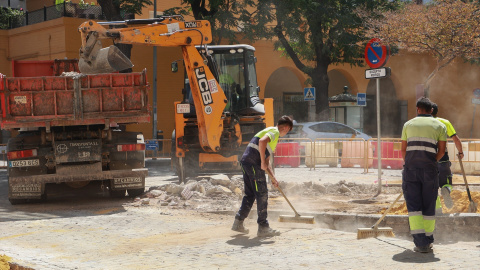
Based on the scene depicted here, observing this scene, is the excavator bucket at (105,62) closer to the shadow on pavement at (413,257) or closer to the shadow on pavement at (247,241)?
the shadow on pavement at (247,241)

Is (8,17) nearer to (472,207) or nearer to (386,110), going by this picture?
(386,110)

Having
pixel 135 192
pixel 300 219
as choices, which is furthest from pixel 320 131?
pixel 300 219

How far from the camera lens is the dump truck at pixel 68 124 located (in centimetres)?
1151

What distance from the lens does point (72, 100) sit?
11.6m

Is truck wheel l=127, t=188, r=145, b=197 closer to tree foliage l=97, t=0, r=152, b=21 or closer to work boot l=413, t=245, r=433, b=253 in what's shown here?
work boot l=413, t=245, r=433, b=253

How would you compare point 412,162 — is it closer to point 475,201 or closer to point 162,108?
point 475,201

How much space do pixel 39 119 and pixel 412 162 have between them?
689 cm

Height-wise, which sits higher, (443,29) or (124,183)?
(443,29)

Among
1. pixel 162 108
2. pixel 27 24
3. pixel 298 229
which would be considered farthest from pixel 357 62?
pixel 298 229

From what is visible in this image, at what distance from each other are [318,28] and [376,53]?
15144 mm

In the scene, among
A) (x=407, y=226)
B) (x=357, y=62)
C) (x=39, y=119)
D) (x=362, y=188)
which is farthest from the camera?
(x=357, y=62)

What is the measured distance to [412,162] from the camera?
23.9 feet

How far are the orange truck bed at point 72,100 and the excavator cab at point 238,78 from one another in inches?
146

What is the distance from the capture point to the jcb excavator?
41.2 ft
